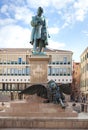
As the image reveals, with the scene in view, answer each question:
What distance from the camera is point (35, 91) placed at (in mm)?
21656

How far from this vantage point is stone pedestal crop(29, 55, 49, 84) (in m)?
23.9

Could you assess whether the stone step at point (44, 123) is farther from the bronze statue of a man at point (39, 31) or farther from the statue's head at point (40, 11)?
the statue's head at point (40, 11)

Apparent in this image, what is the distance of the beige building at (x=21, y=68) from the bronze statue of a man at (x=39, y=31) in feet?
194

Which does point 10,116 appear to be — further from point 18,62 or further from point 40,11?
point 18,62

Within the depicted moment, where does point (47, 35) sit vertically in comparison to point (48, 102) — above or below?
above

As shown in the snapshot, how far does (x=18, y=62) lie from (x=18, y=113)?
214 ft

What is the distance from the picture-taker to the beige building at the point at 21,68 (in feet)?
277

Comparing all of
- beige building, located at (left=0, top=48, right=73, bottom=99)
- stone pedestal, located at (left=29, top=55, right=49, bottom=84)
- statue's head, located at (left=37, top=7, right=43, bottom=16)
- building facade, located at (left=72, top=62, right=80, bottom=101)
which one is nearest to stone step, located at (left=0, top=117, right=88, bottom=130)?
stone pedestal, located at (left=29, top=55, right=49, bottom=84)

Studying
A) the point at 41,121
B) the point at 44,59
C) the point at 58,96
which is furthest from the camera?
the point at 44,59

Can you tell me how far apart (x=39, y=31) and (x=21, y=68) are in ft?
199

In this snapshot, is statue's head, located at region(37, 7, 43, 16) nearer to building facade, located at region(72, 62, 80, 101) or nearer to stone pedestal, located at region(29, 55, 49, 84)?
stone pedestal, located at region(29, 55, 49, 84)

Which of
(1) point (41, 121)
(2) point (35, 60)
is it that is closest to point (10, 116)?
(1) point (41, 121)

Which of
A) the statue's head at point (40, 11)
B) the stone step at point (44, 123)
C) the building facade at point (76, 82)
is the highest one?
the statue's head at point (40, 11)

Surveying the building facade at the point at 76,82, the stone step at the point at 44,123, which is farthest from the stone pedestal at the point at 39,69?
the building facade at the point at 76,82
